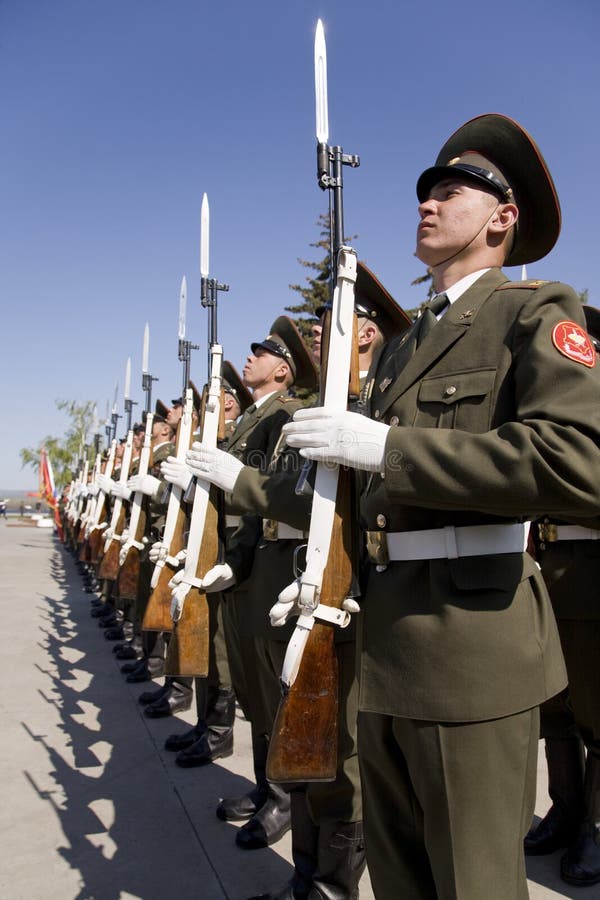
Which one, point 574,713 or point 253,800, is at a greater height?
point 574,713

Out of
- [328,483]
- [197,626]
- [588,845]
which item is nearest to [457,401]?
[328,483]

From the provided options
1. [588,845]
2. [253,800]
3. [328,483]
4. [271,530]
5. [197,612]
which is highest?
[328,483]

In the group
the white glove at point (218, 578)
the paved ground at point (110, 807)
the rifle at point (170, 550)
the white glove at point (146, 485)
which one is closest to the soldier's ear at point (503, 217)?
the white glove at point (218, 578)

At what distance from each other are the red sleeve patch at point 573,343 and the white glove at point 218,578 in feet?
7.20

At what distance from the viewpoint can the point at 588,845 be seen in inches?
122

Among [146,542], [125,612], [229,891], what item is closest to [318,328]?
[229,891]

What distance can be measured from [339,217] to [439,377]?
788 millimetres

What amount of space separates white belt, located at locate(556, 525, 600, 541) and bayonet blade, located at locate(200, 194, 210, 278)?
8.86 feet

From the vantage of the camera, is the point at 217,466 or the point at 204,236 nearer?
the point at 217,466

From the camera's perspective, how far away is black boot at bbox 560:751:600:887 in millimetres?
3021

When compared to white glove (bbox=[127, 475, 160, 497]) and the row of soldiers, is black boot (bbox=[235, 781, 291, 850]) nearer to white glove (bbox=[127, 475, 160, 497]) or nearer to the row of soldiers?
the row of soldiers

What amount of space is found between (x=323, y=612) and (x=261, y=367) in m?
2.47

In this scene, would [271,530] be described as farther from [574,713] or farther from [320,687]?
[574,713]

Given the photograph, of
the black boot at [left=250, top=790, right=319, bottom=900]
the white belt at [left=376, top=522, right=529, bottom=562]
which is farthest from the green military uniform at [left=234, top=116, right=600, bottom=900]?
the black boot at [left=250, top=790, right=319, bottom=900]
